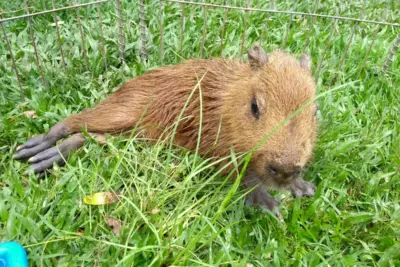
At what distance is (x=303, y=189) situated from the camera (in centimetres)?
340

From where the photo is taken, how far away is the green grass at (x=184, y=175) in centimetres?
281

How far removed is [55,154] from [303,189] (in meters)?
1.98

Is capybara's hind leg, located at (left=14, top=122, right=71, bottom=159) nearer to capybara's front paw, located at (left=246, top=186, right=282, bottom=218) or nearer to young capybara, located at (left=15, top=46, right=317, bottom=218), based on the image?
young capybara, located at (left=15, top=46, right=317, bottom=218)

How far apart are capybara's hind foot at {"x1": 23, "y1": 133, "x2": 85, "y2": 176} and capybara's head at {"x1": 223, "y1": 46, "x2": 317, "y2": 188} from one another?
1.26 metres

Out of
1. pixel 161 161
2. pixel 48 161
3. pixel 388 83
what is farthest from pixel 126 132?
pixel 388 83

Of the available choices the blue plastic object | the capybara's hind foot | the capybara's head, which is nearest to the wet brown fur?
the capybara's head

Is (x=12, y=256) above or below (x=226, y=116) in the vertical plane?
below

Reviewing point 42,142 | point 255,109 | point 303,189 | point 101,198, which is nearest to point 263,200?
point 303,189

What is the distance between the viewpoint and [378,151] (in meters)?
3.71

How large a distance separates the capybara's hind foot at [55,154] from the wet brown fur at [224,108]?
145mm

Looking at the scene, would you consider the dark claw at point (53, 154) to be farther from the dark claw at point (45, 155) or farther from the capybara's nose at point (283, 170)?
the capybara's nose at point (283, 170)

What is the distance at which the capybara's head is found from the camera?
2.68 meters

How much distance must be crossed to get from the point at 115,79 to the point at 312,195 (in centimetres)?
218

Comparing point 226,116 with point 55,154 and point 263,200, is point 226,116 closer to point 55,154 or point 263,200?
point 263,200
